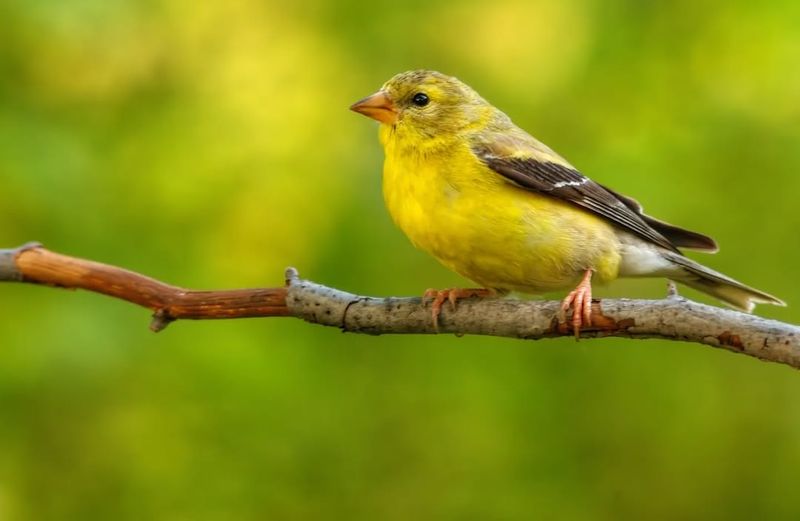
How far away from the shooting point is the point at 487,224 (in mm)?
4391

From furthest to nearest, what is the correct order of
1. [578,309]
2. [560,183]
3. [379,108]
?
[379,108] < [560,183] < [578,309]

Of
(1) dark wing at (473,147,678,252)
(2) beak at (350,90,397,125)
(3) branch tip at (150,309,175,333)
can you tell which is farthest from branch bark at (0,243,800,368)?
(2) beak at (350,90,397,125)

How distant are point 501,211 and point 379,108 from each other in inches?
39.0

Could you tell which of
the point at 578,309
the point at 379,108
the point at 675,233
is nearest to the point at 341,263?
the point at 379,108

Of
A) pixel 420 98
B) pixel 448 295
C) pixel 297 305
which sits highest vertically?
pixel 420 98

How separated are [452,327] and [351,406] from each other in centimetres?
186

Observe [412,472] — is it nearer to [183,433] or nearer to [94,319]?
[183,433]

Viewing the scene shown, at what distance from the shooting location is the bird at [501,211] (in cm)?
442

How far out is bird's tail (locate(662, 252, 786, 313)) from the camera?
4973 mm

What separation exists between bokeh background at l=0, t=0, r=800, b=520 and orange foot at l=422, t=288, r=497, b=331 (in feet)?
3.26

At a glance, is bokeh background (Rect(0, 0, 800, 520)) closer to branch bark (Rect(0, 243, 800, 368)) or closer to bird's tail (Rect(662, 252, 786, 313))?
bird's tail (Rect(662, 252, 786, 313))

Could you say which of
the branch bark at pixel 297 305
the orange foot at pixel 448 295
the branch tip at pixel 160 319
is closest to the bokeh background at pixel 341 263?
the orange foot at pixel 448 295

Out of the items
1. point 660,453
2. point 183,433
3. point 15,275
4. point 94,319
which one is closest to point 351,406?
point 183,433

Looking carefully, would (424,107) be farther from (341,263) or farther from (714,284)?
(714,284)
